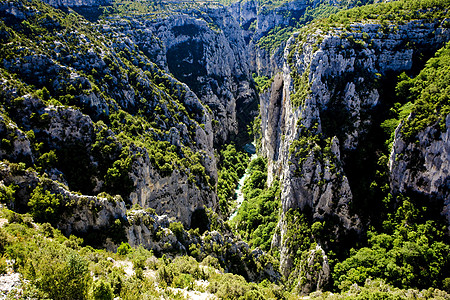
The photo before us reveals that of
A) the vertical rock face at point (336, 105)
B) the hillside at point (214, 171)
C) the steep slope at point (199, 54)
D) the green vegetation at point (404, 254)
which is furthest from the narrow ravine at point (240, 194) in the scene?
the green vegetation at point (404, 254)

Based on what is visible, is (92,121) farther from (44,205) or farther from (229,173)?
(229,173)

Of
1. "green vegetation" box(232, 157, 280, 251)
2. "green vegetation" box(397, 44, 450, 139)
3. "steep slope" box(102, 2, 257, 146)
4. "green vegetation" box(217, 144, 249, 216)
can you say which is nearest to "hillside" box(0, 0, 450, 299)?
"green vegetation" box(397, 44, 450, 139)

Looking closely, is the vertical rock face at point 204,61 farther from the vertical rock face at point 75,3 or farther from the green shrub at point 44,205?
the green shrub at point 44,205

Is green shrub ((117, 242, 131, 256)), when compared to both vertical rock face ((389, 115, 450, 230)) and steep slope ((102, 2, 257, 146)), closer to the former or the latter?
vertical rock face ((389, 115, 450, 230))

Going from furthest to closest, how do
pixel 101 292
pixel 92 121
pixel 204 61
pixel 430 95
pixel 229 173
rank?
pixel 204 61
pixel 229 173
pixel 92 121
pixel 430 95
pixel 101 292

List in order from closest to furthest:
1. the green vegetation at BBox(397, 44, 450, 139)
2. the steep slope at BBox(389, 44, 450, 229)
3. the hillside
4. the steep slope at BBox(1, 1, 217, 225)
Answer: the hillside → the steep slope at BBox(1, 1, 217, 225) → the steep slope at BBox(389, 44, 450, 229) → the green vegetation at BBox(397, 44, 450, 139)

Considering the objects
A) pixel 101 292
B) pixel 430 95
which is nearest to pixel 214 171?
pixel 430 95

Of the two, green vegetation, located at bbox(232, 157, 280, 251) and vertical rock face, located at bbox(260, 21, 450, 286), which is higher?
vertical rock face, located at bbox(260, 21, 450, 286)
